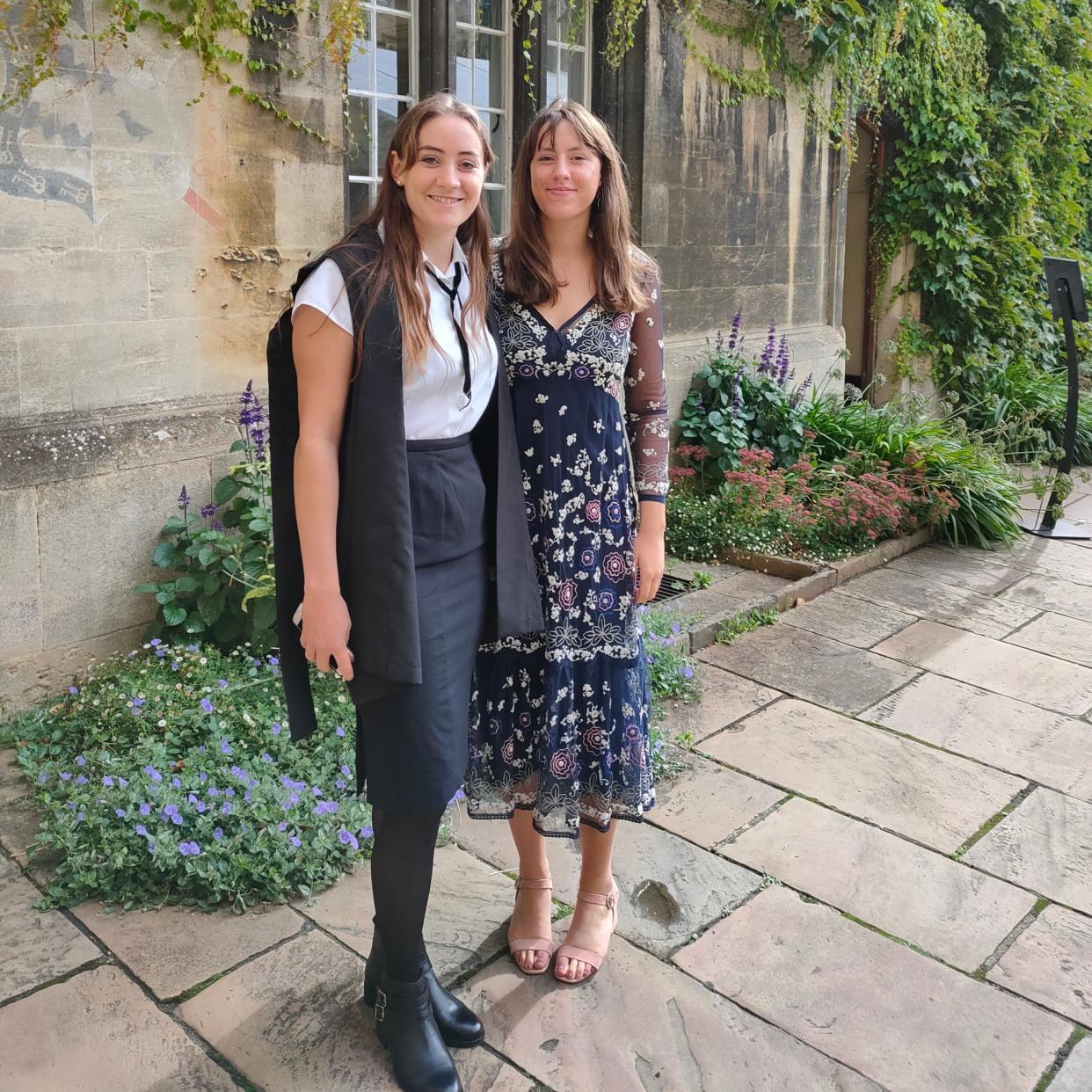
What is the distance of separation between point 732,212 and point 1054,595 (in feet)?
9.41

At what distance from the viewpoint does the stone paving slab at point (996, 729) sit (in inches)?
140

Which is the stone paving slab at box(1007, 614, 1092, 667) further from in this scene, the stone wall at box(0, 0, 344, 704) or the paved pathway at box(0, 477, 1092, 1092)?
the stone wall at box(0, 0, 344, 704)

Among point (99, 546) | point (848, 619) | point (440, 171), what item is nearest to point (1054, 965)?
point (440, 171)

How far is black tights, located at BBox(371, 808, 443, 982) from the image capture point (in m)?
2.05

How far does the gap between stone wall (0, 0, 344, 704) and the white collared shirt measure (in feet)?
6.60

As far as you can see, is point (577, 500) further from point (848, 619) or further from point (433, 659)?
point (848, 619)

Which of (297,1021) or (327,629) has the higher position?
(327,629)

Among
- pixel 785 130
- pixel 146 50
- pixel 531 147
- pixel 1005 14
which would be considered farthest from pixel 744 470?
pixel 1005 14

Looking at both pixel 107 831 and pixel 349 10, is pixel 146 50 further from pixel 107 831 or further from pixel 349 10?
pixel 107 831

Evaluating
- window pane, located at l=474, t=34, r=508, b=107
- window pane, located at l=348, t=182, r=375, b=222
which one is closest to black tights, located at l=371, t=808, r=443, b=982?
window pane, located at l=348, t=182, r=375, b=222

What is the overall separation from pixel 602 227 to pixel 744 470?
380 cm

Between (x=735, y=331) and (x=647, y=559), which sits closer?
(x=647, y=559)

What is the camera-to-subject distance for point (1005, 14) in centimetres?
847

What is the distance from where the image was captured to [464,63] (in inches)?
208
